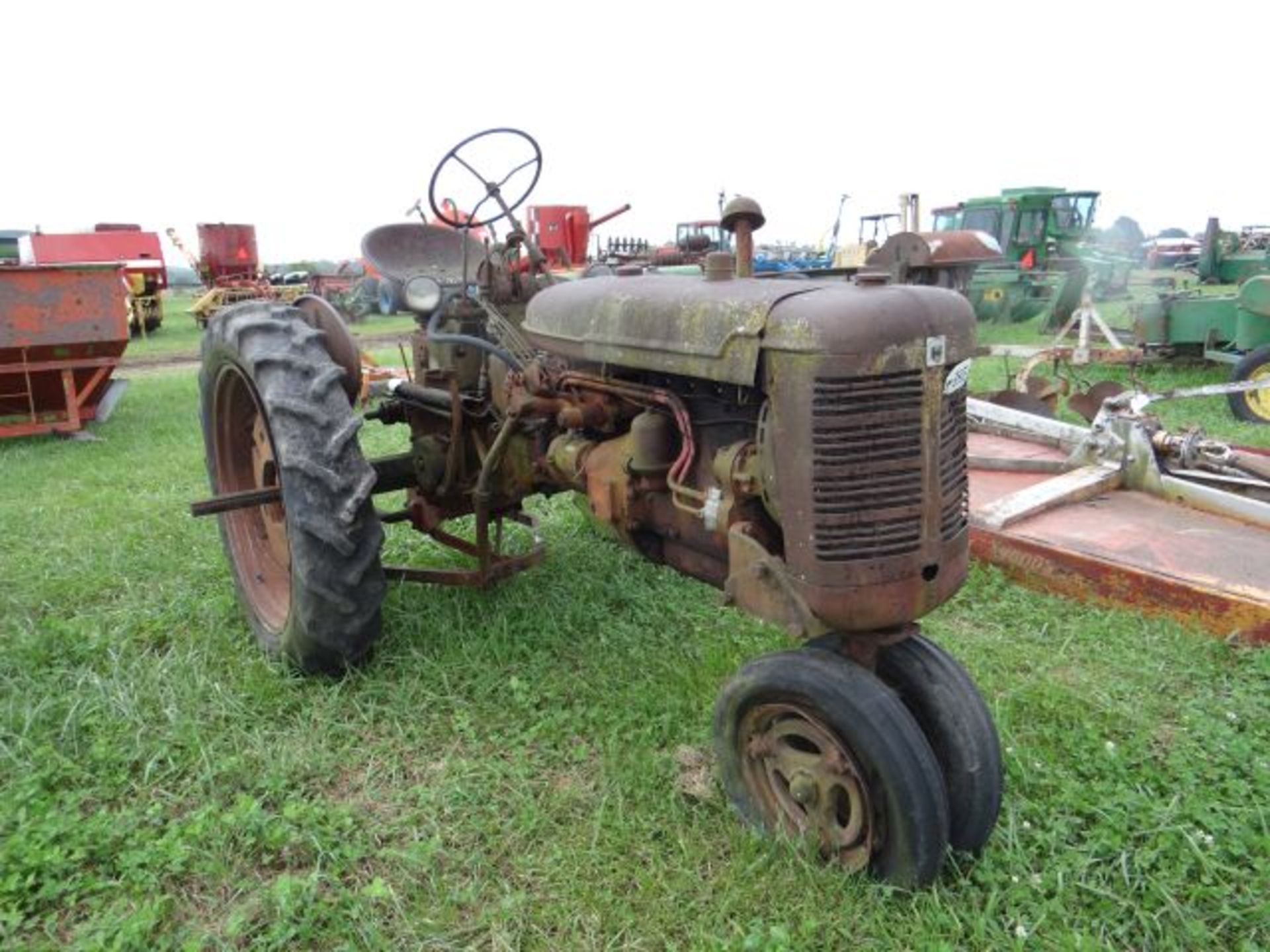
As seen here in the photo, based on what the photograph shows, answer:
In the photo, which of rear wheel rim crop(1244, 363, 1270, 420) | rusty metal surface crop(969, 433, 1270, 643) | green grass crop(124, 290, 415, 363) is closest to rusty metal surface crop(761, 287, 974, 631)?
rusty metal surface crop(969, 433, 1270, 643)

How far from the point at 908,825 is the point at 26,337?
715cm

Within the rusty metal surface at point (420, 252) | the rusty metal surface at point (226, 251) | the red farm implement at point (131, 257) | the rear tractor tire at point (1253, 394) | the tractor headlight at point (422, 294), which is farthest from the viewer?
the rusty metal surface at point (226, 251)

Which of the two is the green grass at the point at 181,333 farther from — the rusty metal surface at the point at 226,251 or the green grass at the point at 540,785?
the green grass at the point at 540,785

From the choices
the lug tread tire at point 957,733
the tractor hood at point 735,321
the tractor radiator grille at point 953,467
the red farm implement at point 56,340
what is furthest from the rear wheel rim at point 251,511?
the red farm implement at point 56,340

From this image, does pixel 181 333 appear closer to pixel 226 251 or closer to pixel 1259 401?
pixel 226 251

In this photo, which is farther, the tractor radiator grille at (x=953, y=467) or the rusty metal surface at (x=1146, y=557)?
the rusty metal surface at (x=1146, y=557)

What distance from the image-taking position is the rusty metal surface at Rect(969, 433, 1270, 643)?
3.16 meters

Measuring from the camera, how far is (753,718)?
219 cm

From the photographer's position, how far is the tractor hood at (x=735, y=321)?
188 centimetres

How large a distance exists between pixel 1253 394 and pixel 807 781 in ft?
21.9

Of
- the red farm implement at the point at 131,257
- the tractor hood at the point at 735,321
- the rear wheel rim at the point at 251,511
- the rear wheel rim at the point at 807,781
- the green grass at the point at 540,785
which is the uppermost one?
the red farm implement at the point at 131,257

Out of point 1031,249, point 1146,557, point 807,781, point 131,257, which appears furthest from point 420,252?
point 131,257

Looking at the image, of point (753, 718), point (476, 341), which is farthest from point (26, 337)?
point (753, 718)

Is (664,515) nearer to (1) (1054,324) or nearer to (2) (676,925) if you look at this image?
(2) (676,925)
